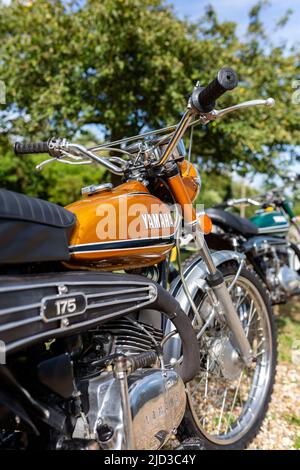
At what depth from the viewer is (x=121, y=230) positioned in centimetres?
147

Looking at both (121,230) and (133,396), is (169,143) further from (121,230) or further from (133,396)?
(133,396)

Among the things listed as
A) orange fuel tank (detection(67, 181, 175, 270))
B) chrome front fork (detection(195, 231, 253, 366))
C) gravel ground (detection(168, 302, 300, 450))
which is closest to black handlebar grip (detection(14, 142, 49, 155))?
orange fuel tank (detection(67, 181, 175, 270))

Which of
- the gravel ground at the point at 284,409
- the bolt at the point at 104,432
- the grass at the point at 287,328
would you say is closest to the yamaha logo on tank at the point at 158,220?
the bolt at the point at 104,432

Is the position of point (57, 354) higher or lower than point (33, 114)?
lower

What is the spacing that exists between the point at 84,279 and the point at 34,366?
31 centimetres

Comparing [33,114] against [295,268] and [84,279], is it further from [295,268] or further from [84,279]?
[84,279]

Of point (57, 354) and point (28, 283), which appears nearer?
point (28, 283)

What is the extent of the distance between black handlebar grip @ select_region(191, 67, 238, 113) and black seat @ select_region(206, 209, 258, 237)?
7.10 ft

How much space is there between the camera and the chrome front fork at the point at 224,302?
6.34 ft

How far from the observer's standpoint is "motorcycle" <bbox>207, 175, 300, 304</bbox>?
378cm

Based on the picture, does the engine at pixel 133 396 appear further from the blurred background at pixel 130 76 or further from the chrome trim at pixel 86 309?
the blurred background at pixel 130 76

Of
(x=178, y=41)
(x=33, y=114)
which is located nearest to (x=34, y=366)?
(x=33, y=114)
